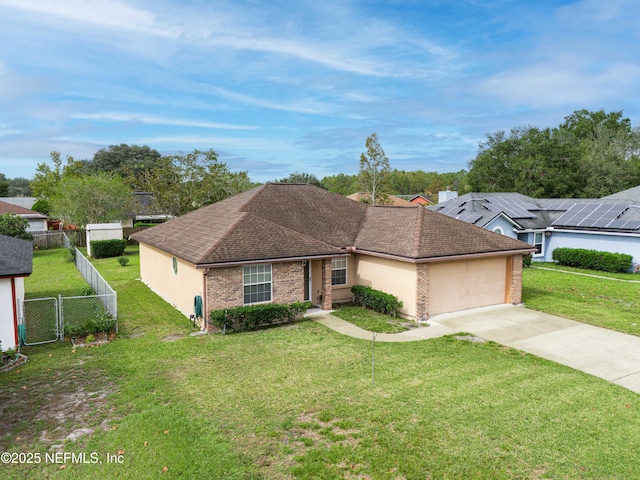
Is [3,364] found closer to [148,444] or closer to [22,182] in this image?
[148,444]

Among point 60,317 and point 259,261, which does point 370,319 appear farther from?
point 60,317

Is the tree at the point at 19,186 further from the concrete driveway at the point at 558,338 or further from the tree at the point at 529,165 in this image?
the concrete driveway at the point at 558,338

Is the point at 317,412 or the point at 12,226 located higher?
the point at 12,226

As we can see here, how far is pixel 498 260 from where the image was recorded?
1736 centimetres

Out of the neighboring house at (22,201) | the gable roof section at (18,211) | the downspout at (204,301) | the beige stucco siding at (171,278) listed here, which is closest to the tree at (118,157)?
the neighboring house at (22,201)

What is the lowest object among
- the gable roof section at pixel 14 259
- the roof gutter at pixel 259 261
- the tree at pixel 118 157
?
the roof gutter at pixel 259 261

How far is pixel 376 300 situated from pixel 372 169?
39002 millimetres

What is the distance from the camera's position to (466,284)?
16.5 m

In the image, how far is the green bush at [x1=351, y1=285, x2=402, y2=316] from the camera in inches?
615

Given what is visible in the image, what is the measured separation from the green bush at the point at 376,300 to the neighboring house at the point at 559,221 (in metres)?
14.7

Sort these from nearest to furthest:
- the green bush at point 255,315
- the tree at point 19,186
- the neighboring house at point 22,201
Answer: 1. the green bush at point 255,315
2. the neighboring house at point 22,201
3. the tree at point 19,186

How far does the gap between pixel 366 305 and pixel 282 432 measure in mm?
9529

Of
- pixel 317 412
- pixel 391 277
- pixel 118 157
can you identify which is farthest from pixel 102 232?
pixel 118 157

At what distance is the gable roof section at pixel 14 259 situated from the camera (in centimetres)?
1169
